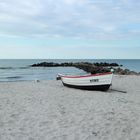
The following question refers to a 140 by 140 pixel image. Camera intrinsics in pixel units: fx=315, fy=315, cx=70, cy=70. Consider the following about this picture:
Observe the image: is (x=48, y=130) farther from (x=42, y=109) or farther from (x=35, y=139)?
(x=42, y=109)

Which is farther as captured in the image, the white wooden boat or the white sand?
the white wooden boat

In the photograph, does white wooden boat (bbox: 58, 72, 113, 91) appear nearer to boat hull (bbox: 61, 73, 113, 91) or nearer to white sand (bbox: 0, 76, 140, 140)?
boat hull (bbox: 61, 73, 113, 91)

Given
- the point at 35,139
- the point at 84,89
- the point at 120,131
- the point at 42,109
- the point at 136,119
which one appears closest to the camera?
the point at 35,139

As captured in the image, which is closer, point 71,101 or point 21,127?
point 21,127

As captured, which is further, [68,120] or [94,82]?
[94,82]

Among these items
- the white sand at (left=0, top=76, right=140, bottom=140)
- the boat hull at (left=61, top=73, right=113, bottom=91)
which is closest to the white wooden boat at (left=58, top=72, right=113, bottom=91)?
the boat hull at (left=61, top=73, right=113, bottom=91)

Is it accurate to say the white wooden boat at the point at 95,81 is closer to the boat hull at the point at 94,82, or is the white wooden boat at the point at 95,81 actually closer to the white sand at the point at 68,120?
the boat hull at the point at 94,82

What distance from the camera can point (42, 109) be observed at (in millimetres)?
10977

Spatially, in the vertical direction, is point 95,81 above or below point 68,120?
above

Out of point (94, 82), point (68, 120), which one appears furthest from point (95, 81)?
point (68, 120)

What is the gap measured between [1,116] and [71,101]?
4.20 m

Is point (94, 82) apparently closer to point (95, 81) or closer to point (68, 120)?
point (95, 81)

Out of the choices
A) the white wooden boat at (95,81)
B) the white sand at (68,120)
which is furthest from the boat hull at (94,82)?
the white sand at (68,120)

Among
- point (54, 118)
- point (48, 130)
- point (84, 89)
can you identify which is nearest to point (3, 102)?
point (54, 118)
